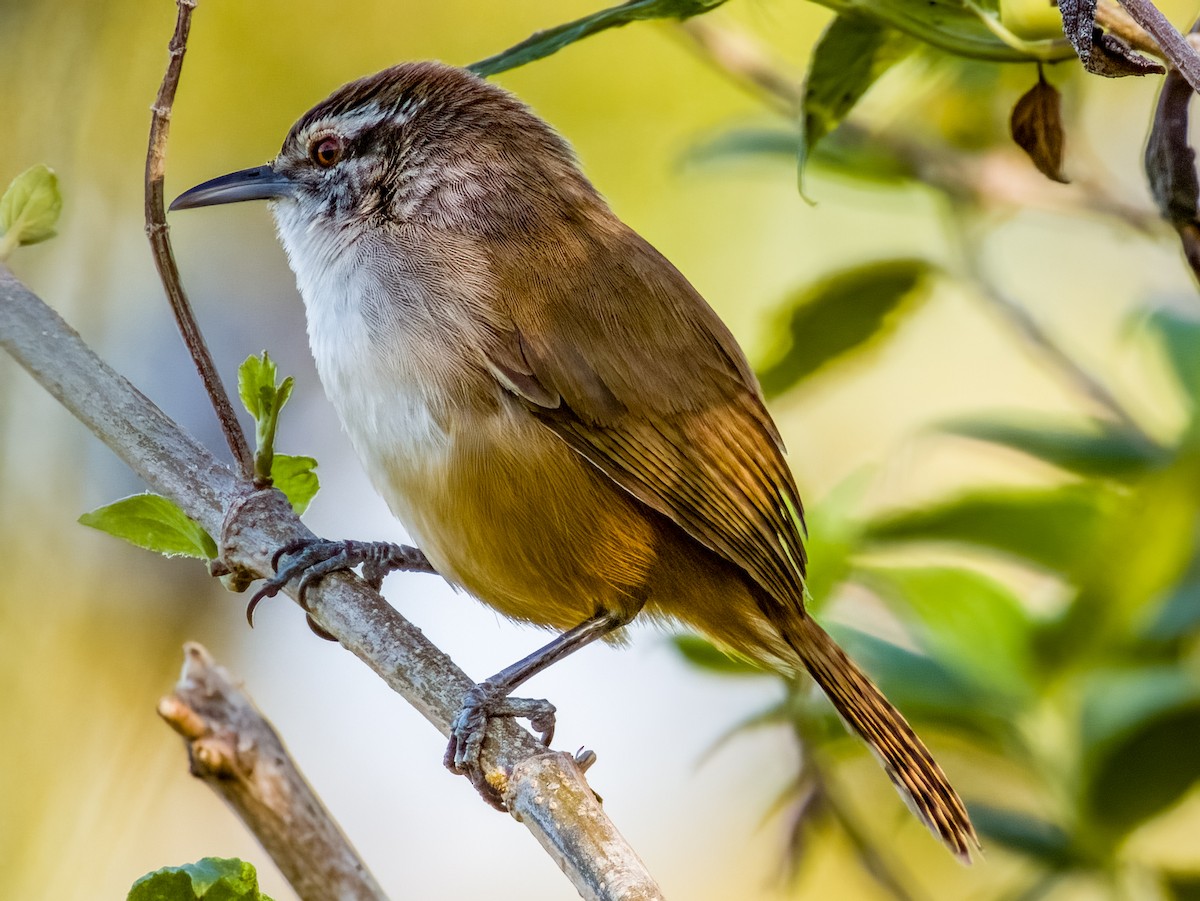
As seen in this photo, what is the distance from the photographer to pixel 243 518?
2.00m

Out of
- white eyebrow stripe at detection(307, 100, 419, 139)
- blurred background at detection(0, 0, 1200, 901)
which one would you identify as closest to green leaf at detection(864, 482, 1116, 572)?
blurred background at detection(0, 0, 1200, 901)

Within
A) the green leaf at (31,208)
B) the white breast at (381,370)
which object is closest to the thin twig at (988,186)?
the white breast at (381,370)

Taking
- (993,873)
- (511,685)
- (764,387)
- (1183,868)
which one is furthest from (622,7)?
(993,873)

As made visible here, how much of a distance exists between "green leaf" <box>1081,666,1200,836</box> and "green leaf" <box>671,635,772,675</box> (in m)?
0.74

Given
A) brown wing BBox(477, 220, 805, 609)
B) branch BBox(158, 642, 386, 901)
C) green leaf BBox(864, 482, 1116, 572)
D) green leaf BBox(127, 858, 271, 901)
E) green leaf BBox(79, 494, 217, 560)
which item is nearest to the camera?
green leaf BBox(127, 858, 271, 901)

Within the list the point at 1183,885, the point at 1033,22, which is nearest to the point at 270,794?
the point at 1183,885

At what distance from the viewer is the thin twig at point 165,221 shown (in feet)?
5.95

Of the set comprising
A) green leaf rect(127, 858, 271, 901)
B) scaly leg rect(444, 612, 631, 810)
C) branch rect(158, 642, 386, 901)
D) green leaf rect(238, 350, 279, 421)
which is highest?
green leaf rect(238, 350, 279, 421)

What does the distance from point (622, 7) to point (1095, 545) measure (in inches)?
44.8

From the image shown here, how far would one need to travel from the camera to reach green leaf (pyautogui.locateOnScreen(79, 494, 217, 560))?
75.5 inches

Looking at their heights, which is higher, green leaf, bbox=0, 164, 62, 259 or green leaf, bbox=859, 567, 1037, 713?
green leaf, bbox=0, 164, 62, 259

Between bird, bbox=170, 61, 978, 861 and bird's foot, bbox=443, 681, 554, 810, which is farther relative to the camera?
bird, bbox=170, 61, 978, 861

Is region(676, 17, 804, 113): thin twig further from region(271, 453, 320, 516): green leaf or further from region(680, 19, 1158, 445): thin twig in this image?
region(271, 453, 320, 516): green leaf

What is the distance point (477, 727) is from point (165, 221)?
2.82ft
